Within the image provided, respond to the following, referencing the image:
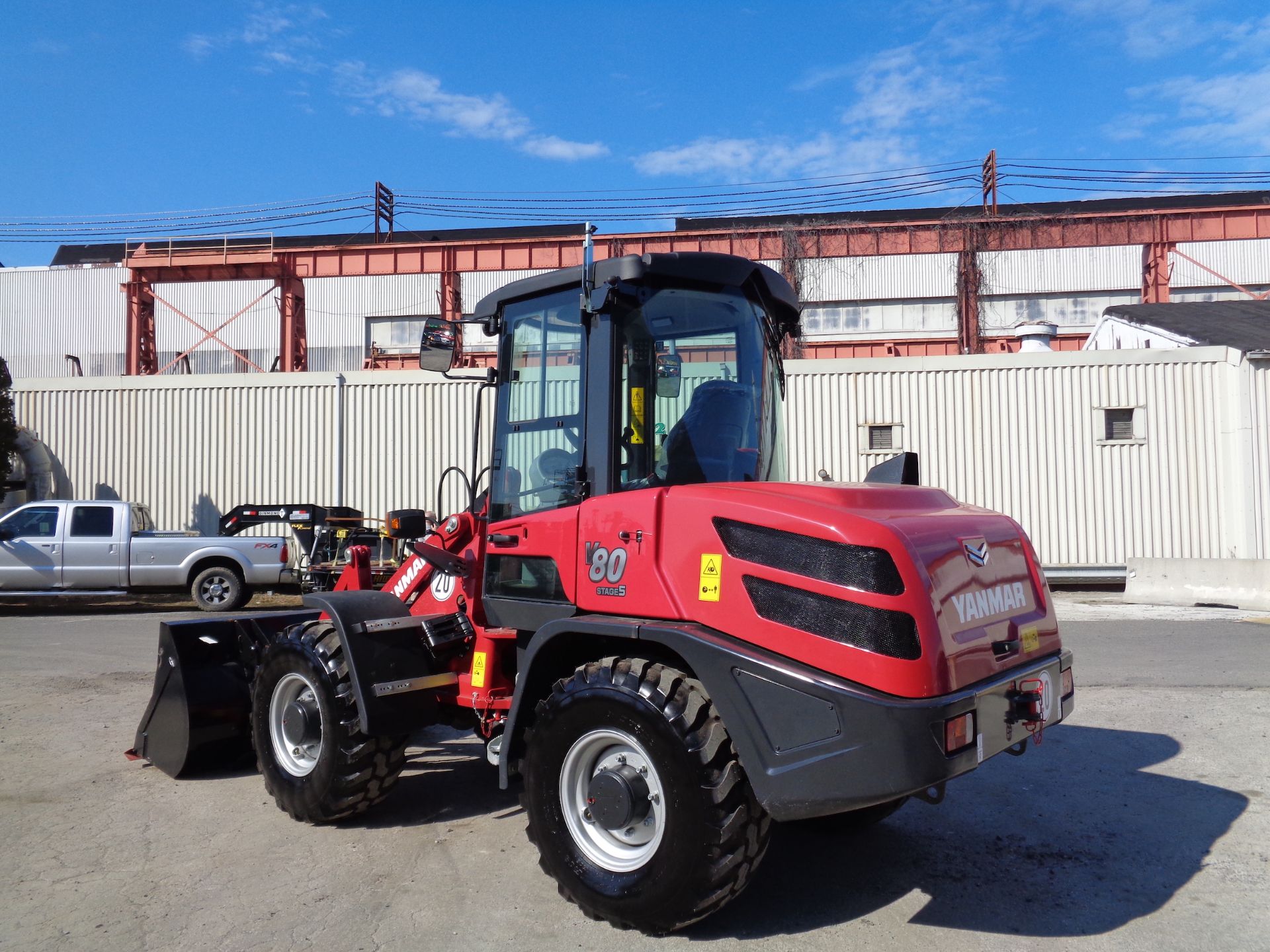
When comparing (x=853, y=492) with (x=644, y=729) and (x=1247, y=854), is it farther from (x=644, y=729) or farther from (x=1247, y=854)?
(x=1247, y=854)

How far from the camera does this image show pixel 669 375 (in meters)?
4.32

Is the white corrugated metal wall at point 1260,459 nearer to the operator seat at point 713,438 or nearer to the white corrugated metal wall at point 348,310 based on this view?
the operator seat at point 713,438

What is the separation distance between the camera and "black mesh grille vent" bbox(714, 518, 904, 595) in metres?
3.34

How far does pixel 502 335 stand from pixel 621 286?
0.87 meters

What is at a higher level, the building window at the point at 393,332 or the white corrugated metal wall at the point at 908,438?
the building window at the point at 393,332

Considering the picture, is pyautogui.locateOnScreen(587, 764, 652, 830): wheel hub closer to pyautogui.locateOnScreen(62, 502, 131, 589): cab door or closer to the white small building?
pyautogui.locateOnScreen(62, 502, 131, 589): cab door

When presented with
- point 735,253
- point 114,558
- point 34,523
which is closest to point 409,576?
point 114,558

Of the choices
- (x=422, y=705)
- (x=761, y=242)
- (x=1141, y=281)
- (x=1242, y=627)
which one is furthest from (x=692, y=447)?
(x=1141, y=281)

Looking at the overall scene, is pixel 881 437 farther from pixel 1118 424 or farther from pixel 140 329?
pixel 140 329

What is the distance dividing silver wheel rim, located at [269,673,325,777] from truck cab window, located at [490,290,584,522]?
4.97 feet

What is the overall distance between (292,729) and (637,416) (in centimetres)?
257

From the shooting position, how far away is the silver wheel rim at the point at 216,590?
15.4m

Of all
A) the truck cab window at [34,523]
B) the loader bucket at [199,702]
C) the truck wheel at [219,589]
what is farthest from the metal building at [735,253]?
the loader bucket at [199,702]

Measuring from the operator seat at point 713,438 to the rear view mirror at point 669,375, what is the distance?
0.10 m
